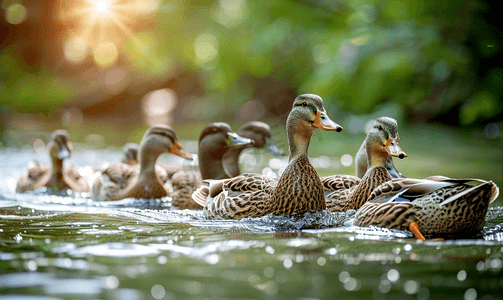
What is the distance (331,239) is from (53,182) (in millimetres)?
5414

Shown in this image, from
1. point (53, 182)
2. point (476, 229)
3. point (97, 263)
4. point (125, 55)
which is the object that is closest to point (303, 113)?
point (476, 229)

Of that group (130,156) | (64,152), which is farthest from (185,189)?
(130,156)

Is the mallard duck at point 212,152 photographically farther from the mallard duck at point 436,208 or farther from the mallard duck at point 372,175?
the mallard duck at point 436,208

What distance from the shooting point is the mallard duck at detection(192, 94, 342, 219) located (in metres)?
5.27

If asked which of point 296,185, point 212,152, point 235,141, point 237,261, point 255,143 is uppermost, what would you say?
point 255,143

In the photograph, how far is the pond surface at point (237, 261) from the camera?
337 centimetres

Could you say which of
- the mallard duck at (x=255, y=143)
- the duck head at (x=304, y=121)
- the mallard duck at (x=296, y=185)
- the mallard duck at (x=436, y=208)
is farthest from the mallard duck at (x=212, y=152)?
the mallard duck at (x=436, y=208)

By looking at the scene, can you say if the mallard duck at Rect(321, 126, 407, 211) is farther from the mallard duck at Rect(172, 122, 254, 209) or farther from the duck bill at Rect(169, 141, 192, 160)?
the duck bill at Rect(169, 141, 192, 160)

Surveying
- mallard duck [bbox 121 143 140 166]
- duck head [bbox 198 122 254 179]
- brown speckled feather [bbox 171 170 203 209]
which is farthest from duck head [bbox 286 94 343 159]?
mallard duck [bbox 121 143 140 166]

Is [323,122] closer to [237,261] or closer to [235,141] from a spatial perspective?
[237,261]

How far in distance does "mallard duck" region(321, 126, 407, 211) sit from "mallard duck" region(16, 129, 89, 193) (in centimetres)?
443

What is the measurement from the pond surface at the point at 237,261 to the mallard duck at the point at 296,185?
Result: 0.13 meters

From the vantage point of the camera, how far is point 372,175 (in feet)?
19.0

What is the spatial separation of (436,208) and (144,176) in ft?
13.6
